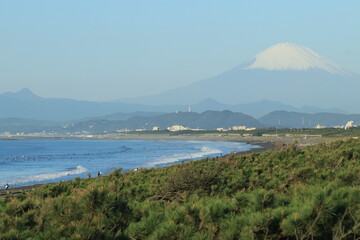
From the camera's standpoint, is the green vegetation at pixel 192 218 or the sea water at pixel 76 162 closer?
the green vegetation at pixel 192 218

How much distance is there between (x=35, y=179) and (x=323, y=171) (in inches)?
1610

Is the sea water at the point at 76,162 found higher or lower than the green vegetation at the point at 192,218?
lower

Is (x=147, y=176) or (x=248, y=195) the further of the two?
(x=147, y=176)

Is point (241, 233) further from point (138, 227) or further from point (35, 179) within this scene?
point (35, 179)

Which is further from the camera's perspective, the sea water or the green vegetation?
the sea water

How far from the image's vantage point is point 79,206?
869 cm

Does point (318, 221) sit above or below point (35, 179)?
above

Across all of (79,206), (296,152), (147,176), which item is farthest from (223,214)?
(296,152)

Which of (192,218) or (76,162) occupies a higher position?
(192,218)

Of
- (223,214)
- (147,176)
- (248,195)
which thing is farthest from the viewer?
(147,176)

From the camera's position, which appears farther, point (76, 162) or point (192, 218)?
point (76, 162)

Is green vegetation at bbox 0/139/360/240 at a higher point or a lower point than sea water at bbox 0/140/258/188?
higher

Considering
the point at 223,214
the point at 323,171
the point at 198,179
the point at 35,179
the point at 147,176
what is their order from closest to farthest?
the point at 223,214, the point at 198,179, the point at 323,171, the point at 147,176, the point at 35,179

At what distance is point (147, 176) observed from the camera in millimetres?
21578
